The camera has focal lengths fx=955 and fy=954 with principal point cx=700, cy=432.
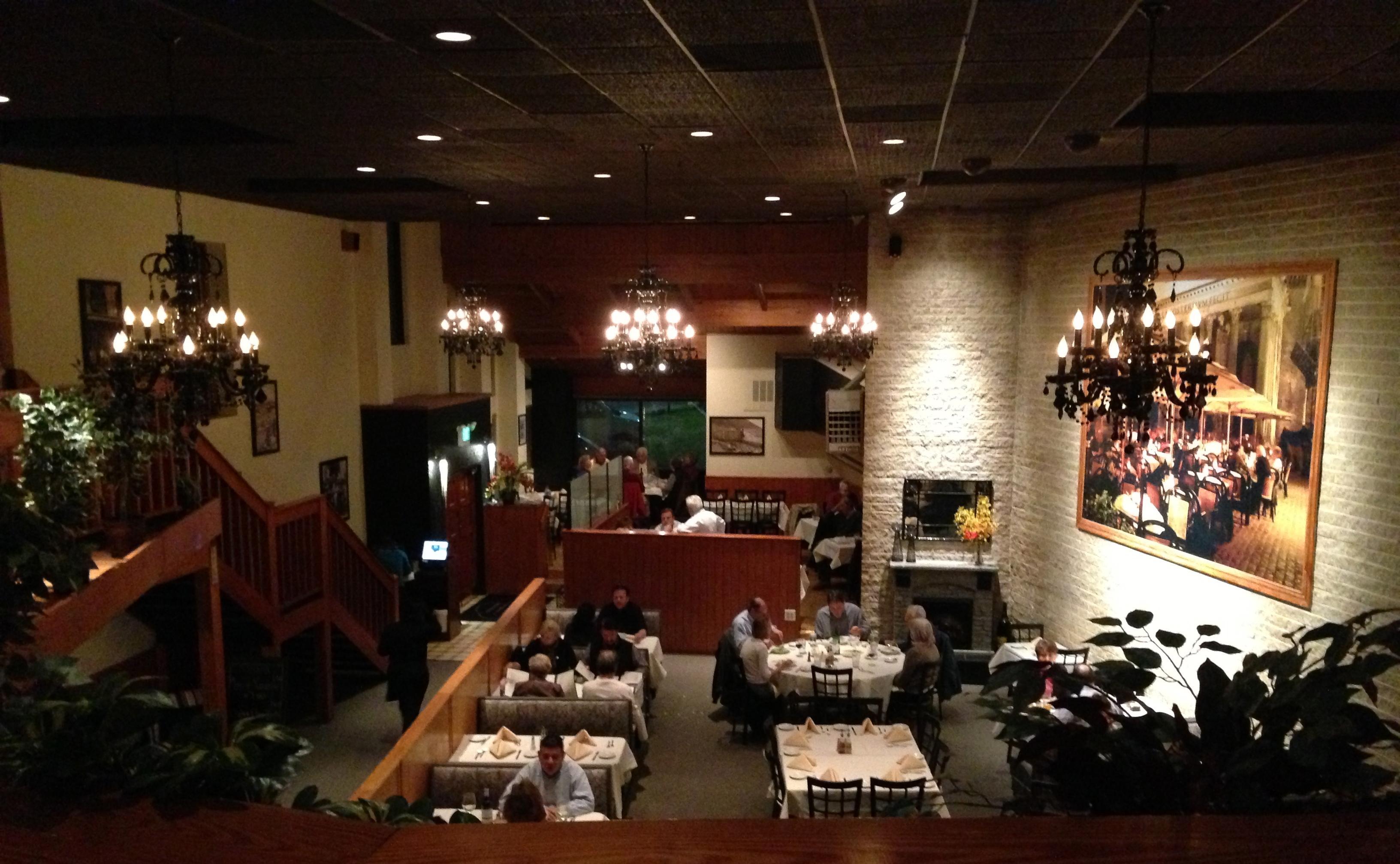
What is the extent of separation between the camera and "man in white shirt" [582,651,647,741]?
8.07m

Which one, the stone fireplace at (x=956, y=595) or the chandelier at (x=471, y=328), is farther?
the chandelier at (x=471, y=328)

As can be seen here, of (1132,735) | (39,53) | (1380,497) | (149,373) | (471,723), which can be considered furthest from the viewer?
(471,723)

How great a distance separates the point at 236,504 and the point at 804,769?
5424 millimetres

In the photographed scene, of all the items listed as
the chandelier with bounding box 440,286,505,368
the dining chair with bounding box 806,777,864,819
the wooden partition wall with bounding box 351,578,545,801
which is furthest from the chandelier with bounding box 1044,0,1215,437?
the chandelier with bounding box 440,286,505,368

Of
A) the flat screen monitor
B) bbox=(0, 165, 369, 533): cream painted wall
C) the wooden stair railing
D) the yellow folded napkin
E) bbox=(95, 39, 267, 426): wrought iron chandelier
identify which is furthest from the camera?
the flat screen monitor

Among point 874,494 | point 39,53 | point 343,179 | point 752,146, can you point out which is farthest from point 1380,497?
point 343,179

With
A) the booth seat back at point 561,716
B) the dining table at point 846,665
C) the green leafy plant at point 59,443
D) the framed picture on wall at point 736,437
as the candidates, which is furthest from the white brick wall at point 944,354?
the green leafy plant at point 59,443

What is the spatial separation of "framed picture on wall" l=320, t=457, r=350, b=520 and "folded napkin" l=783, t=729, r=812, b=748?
6460mm

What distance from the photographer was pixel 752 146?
6.37 metres

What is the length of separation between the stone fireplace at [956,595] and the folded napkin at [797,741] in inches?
151

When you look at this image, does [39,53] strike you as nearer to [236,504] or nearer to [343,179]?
[343,179]

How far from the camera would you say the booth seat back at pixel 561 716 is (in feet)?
25.4

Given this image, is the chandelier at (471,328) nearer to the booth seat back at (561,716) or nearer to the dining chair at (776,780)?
the booth seat back at (561,716)

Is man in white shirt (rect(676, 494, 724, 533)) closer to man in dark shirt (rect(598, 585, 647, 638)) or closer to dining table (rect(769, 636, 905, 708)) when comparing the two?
man in dark shirt (rect(598, 585, 647, 638))
